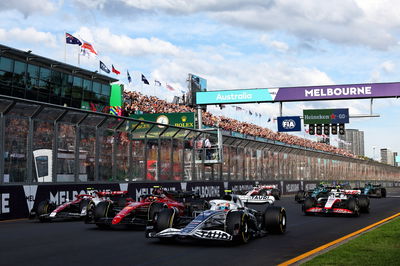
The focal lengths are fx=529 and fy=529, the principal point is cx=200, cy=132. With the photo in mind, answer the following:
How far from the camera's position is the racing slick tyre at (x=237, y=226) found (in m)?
9.89

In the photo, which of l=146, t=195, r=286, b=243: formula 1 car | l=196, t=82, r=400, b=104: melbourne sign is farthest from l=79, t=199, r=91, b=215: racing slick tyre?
l=196, t=82, r=400, b=104: melbourne sign

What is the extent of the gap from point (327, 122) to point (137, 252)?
28797 mm

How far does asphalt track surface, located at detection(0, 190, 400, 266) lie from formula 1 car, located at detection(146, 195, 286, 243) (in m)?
0.20

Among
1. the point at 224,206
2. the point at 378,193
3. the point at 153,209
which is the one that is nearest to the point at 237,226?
the point at 224,206

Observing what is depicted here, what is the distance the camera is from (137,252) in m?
9.08

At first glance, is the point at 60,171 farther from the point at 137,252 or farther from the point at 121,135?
the point at 137,252

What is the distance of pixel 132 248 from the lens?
960 cm

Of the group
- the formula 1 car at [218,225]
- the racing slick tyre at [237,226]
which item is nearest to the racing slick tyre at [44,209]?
the formula 1 car at [218,225]

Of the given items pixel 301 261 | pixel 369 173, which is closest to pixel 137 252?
pixel 301 261

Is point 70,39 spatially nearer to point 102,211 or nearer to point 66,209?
point 66,209

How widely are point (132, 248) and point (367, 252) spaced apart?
4070mm

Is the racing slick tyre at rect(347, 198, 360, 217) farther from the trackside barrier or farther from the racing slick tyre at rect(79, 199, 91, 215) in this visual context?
the trackside barrier

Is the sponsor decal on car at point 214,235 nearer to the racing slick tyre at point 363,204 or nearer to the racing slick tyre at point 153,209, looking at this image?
the racing slick tyre at point 153,209

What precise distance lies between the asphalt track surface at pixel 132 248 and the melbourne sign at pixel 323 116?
23134 mm
